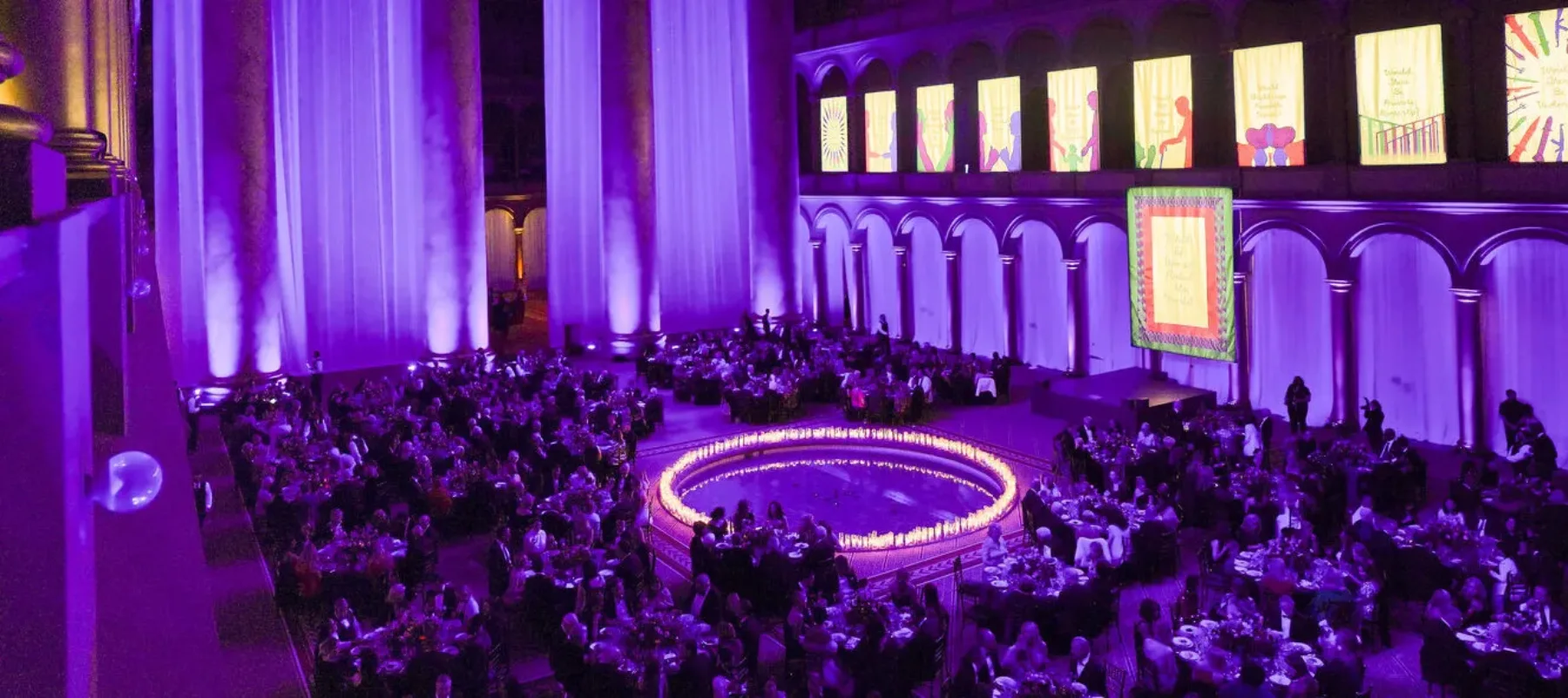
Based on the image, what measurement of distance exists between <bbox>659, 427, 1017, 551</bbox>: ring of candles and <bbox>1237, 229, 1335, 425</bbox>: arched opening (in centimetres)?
531

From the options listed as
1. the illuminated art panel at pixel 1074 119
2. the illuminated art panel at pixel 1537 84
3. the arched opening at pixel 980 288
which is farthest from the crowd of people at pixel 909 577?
the arched opening at pixel 980 288

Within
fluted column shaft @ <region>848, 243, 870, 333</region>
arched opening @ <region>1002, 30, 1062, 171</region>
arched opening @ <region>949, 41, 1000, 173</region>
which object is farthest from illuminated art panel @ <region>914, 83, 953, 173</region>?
fluted column shaft @ <region>848, 243, 870, 333</region>

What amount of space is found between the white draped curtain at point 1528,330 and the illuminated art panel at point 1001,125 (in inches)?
376

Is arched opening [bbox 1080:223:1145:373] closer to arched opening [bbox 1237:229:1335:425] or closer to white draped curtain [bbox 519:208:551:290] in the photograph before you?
arched opening [bbox 1237:229:1335:425]

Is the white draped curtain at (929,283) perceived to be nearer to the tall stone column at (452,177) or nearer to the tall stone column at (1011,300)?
the tall stone column at (1011,300)

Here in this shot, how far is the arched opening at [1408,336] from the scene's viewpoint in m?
16.6

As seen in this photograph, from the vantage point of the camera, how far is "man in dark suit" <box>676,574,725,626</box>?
10.1m

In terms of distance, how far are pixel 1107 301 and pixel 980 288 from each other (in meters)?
3.36

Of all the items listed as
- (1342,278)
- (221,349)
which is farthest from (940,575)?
(221,349)

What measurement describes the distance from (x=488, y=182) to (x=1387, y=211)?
83.4 feet

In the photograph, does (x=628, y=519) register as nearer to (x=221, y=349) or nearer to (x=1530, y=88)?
(x=221, y=349)

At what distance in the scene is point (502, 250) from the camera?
36.6m

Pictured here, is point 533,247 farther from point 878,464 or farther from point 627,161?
point 878,464

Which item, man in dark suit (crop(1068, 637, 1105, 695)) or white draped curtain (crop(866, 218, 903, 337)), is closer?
man in dark suit (crop(1068, 637, 1105, 695))
